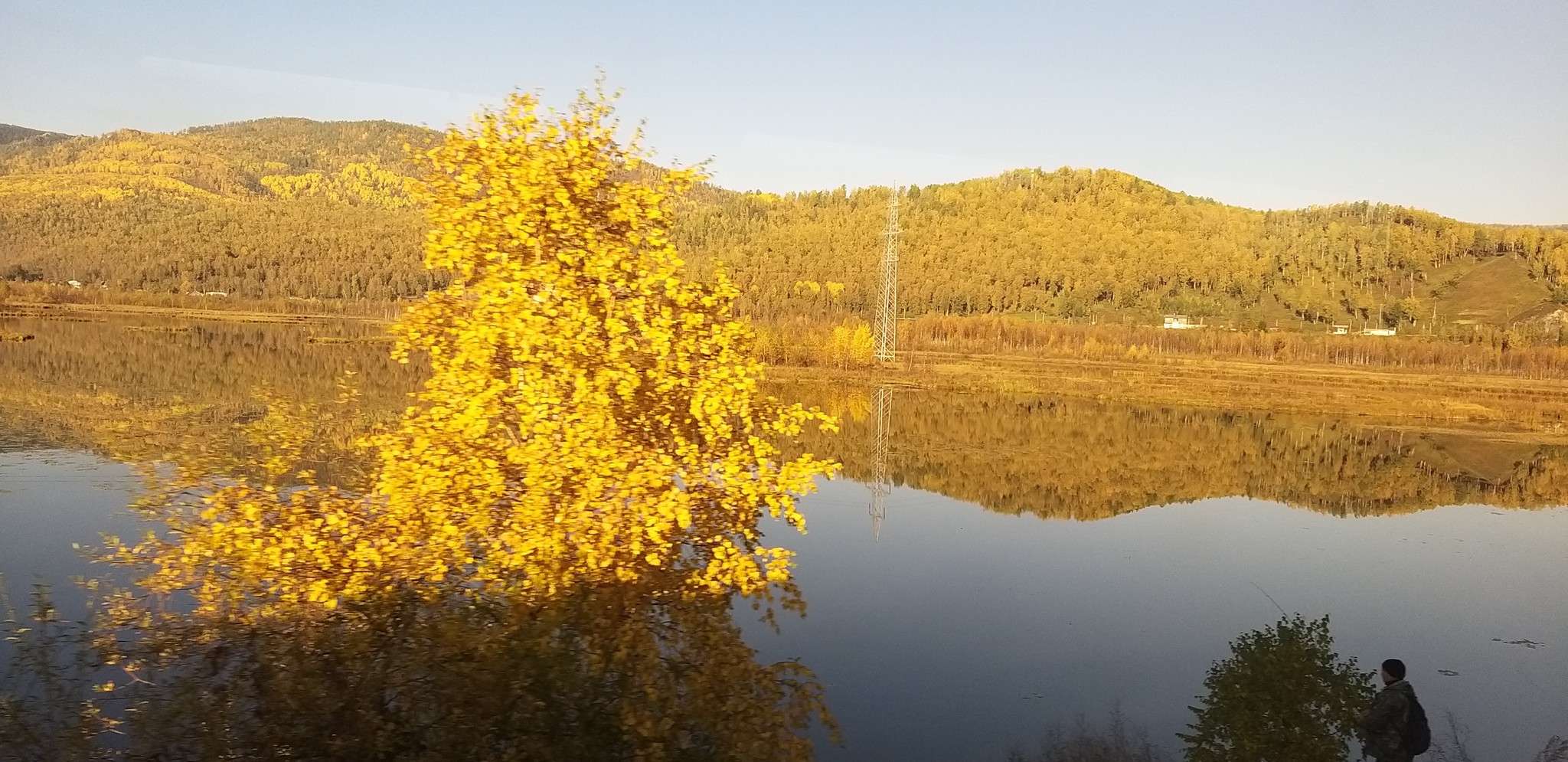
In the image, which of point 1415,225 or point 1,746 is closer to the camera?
point 1,746

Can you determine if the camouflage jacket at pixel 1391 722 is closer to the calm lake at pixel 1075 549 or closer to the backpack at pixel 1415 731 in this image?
the backpack at pixel 1415 731

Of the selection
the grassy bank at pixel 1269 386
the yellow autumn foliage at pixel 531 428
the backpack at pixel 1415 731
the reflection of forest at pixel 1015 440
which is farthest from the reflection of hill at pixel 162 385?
the grassy bank at pixel 1269 386

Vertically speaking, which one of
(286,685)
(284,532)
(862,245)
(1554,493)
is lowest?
(1554,493)

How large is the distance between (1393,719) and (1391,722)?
0.12ft

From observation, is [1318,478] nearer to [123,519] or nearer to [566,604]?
[566,604]

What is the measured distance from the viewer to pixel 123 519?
17453 mm

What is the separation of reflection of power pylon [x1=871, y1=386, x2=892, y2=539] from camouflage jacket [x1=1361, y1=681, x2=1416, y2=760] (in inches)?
460

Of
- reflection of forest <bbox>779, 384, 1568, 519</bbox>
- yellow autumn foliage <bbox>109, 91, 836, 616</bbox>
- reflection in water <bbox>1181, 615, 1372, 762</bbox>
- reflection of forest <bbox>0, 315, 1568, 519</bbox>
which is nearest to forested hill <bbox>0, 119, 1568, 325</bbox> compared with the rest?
reflection of forest <bbox>0, 315, 1568, 519</bbox>

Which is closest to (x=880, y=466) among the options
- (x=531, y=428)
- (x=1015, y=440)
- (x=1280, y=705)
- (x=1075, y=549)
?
(x=1015, y=440)

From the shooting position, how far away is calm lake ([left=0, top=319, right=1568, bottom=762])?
41.3 feet

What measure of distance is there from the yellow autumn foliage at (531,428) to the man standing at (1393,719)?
6.51 metres

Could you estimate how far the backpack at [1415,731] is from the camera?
30.9ft

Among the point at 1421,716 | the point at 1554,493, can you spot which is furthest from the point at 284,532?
the point at 1554,493

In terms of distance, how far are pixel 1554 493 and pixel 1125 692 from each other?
27.1 metres
